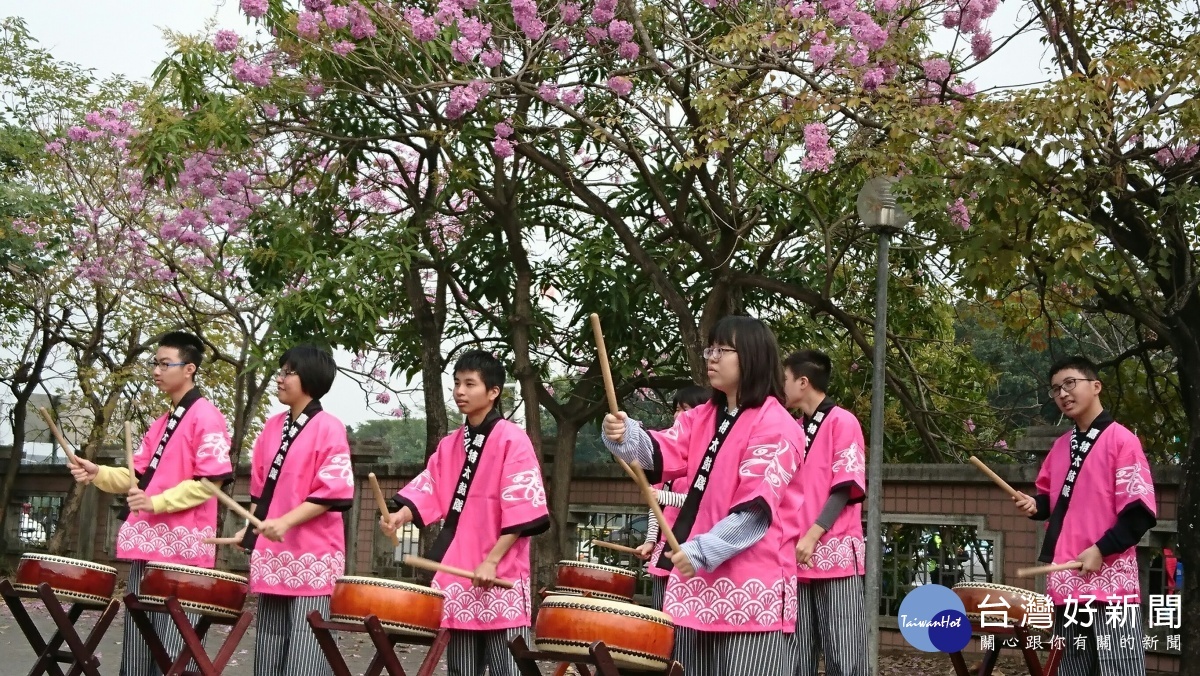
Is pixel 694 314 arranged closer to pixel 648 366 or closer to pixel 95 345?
pixel 648 366

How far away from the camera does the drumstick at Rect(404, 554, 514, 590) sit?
16.7ft

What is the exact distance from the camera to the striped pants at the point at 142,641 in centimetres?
683

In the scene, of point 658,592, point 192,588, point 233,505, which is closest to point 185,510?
point 192,588

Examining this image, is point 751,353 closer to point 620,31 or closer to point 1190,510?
point 1190,510

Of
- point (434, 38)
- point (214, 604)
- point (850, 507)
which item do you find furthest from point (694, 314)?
point (214, 604)

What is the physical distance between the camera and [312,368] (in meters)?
6.50

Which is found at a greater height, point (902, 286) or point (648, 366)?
point (902, 286)

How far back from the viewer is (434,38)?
9.69 meters

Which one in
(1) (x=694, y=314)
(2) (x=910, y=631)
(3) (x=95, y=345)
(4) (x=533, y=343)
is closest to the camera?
(2) (x=910, y=631)

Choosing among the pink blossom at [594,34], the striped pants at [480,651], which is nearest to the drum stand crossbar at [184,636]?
the striped pants at [480,651]

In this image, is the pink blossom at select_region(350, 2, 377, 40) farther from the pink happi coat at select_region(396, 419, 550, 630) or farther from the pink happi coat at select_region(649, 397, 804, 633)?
the pink happi coat at select_region(649, 397, 804, 633)

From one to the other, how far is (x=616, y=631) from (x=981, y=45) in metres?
6.13

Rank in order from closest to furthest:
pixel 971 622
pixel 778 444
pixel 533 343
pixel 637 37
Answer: pixel 778 444
pixel 971 622
pixel 637 37
pixel 533 343

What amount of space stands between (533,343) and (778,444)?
794 centimetres
